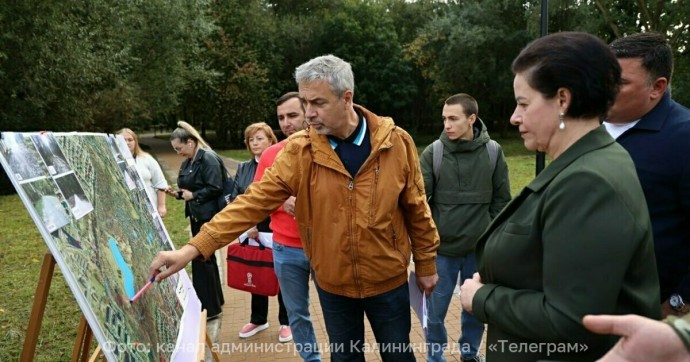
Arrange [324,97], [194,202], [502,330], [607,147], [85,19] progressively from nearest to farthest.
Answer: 1. [607,147]
2. [502,330]
3. [324,97]
4. [194,202]
5. [85,19]

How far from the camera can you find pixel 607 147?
1.39 metres

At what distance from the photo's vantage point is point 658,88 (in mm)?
2156

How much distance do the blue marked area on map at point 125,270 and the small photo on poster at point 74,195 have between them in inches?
7.3

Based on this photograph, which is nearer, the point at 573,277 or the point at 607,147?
the point at 573,277

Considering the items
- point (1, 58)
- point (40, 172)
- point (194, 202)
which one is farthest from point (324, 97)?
point (1, 58)

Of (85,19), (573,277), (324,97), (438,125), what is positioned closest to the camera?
(573,277)

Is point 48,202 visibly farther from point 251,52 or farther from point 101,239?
point 251,52

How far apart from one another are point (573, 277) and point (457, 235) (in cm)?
220

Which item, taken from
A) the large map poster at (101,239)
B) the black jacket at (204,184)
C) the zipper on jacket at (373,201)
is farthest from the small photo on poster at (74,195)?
the black jacket at (204,184)

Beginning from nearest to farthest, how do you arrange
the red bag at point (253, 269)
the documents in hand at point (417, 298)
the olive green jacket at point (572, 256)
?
the olive green jacket at point (572, 256) → the documents in hand at point (417, 298) → the red bag at point (253, 269)

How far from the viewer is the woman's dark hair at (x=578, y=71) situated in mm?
1358

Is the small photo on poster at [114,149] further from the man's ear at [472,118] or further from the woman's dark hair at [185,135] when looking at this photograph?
the man's ear at [472,118]

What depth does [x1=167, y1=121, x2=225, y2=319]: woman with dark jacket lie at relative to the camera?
4.61 meters

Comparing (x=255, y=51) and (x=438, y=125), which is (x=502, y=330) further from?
(x=438, y=125)
